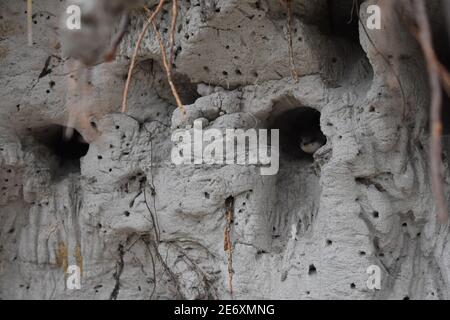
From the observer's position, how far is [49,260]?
3361mm

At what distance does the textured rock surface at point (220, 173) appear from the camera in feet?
8.82

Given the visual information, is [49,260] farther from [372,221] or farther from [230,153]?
[372,221]

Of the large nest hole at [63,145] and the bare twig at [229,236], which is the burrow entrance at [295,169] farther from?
the large nest hole at [63,145]

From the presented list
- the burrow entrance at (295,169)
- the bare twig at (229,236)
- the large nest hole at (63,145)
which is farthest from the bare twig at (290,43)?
the large nest hole at (63,145)

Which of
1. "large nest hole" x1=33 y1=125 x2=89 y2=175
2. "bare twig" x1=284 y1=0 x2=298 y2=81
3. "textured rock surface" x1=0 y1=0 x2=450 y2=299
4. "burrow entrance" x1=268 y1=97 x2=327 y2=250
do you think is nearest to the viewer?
"textured rock surface" x1=0 y1=0 x2=450 y2=299

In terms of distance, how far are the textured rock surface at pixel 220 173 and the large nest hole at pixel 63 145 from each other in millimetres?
17

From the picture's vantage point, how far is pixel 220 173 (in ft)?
9.52

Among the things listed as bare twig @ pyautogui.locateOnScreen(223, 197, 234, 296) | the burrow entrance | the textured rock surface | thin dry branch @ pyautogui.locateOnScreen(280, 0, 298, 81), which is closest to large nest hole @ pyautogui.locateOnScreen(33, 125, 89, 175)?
the textured rock surface

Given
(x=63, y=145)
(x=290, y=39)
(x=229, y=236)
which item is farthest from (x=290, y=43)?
(x=63, y=145)

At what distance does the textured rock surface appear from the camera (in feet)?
8.82

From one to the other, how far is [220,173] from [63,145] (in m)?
1.12

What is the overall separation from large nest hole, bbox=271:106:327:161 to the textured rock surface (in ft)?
0.19

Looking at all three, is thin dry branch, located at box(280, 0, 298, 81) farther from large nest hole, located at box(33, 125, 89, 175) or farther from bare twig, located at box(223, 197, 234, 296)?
large nest hole, located at box(33, 125, 89, 175)

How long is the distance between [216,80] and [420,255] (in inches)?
44.8
